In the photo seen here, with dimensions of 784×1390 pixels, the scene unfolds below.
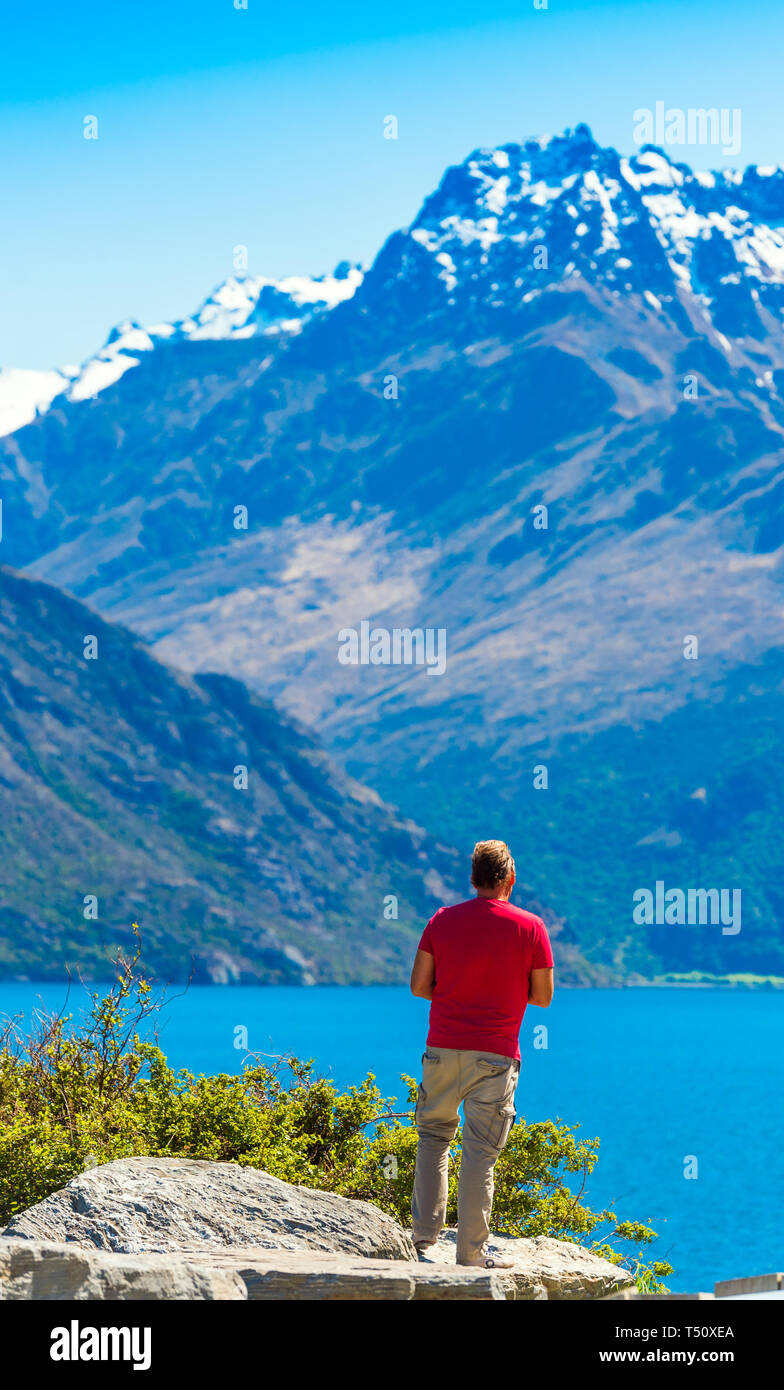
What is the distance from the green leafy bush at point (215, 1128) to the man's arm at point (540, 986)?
2834mm

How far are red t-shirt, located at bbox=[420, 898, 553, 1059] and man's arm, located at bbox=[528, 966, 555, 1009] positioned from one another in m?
0.04

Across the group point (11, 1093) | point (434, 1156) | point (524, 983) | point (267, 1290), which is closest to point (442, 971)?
point (524, 983)

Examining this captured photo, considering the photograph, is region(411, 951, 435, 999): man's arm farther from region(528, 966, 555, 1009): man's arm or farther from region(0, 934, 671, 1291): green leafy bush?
region(0, 934, 671, 1291): green leafy bush

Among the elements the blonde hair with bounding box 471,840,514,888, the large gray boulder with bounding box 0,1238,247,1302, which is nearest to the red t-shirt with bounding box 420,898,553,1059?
the blonde hair with bounding box 471,840,514,888

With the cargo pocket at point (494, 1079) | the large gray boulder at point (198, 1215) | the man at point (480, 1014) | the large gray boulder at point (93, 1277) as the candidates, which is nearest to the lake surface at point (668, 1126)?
the large gray boulder at point (198, 1215)

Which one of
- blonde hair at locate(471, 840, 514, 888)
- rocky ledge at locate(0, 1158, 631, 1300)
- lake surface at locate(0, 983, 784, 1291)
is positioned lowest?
lake surface at locate(0, 983, 784, 1291)

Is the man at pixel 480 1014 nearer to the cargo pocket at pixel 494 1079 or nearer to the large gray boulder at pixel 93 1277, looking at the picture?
the cargo pocket at pixel 494 1079

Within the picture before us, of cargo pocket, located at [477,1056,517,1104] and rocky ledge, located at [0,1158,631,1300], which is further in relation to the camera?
cargo pocket, located at [477,1056,517,1104]

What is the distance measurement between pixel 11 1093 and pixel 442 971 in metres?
4.85

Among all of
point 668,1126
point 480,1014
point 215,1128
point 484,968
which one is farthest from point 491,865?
point 668,1126

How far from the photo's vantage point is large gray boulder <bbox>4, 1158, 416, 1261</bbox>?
9883 mm

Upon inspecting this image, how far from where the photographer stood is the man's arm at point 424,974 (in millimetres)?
10531
